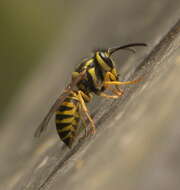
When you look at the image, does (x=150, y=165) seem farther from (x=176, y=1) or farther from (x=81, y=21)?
(x=81, y=21)

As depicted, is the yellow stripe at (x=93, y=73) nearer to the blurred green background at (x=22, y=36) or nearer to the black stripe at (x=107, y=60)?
the black stripe at (x=107, y=60)

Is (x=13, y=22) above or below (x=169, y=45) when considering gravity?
below

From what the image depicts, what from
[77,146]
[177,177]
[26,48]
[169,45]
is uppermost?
[177,177]

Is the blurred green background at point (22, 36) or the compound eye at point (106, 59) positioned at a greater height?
the compound eye at point (106, 59)

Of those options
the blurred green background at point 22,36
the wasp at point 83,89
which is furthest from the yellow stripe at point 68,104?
the blurred green background at point 22,36

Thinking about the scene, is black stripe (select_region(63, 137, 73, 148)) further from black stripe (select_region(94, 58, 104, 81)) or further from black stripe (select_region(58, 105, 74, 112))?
black stripe (select_region(94, 58, 104, 81))

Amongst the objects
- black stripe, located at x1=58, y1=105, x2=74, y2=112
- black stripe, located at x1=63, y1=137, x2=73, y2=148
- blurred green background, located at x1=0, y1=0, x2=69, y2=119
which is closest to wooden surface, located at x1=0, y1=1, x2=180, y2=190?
black stripe, located at x1=63, y1=137, x2=73, y2=148

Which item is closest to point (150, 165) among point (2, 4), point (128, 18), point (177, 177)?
point (177, 177)
